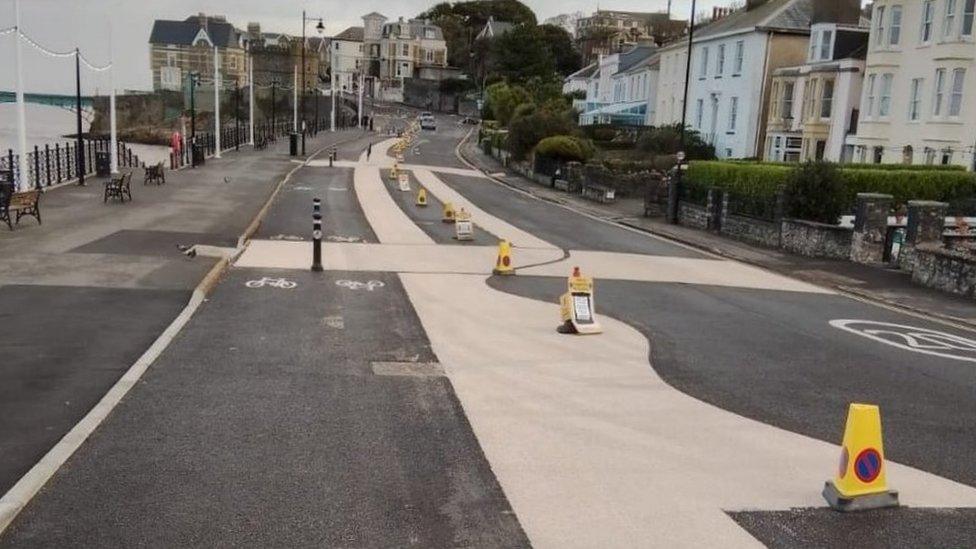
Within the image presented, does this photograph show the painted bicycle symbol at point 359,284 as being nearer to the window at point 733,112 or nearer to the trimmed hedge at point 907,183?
the trimmed hedge at point 907,183

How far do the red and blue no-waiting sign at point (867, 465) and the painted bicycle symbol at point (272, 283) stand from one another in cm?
1109

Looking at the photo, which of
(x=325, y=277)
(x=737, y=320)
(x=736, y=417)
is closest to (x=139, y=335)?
(x=325, y=277)

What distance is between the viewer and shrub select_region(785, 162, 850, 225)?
81.5 ft

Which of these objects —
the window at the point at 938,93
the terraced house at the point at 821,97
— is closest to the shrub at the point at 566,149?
the terraced house at the point at 821,97

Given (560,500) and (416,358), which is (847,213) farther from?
(560,500)

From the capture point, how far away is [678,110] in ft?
206

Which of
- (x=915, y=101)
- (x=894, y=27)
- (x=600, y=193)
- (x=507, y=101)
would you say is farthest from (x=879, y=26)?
(x=507, y=101)

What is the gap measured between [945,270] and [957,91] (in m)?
21.1

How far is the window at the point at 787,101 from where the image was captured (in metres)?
49.5

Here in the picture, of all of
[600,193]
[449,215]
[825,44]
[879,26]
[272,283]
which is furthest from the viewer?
[825,44]

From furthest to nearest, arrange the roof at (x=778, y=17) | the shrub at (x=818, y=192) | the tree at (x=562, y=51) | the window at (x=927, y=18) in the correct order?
the tree at (x=562, y=51) → the roof at (x=778, y=17) → the window at (x=927, y=18) → the shrub at (x=818, y=192)

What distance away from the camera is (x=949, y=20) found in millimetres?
36625

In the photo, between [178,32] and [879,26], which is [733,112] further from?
[178,32]

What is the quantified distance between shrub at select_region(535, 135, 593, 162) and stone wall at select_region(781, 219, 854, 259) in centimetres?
2315
